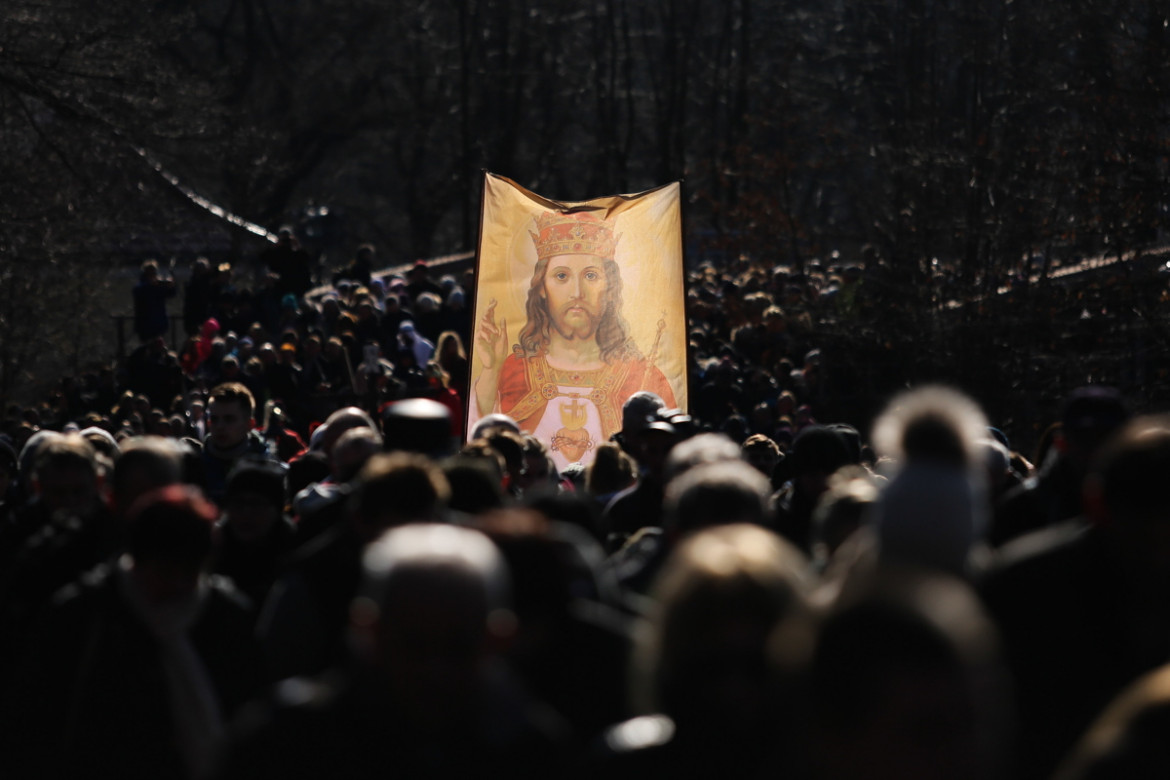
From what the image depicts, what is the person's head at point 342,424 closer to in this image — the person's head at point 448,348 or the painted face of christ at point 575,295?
the painted face of christ at point 575,295

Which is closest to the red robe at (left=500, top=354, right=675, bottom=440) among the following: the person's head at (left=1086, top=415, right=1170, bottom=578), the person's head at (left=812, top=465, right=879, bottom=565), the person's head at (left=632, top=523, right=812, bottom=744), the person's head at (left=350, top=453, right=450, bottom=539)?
the person's head at (left=812, top=465, right=879, bottom=565)

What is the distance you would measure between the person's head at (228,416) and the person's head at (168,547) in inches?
177

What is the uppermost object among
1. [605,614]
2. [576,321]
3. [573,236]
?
[573,236]

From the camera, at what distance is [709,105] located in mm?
44906

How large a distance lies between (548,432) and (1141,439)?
8670 mm

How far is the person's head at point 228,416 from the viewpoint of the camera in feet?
28.7

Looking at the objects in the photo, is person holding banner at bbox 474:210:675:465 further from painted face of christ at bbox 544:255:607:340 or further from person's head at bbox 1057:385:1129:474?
person's head at bbox 1057:385:1129:474

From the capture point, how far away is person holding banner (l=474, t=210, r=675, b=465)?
12.2 meters

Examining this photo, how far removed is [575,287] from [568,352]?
0.48 meters

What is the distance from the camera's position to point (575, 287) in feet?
40.7

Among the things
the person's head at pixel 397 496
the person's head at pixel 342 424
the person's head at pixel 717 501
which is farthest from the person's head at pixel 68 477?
the person's head at pixel 717 501

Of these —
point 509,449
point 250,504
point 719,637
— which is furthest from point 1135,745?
point 509,449

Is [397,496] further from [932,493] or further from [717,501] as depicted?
[932,493]

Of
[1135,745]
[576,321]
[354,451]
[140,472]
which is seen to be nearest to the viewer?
[1135,745]
